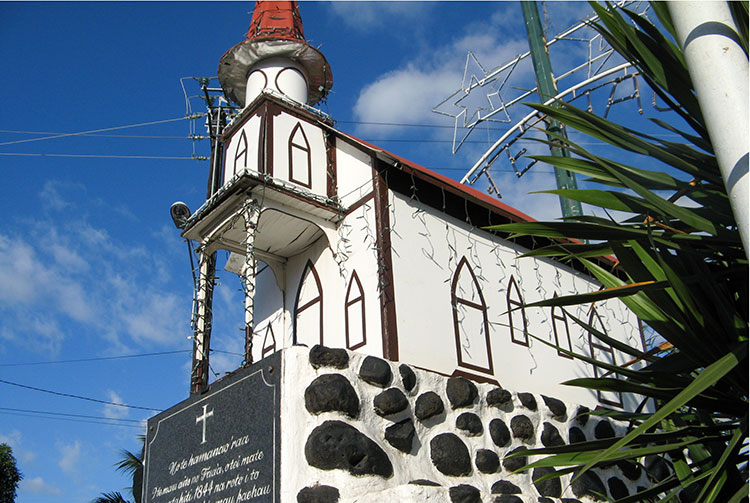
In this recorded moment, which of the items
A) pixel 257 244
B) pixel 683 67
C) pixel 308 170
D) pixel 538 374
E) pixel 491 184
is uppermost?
pixel 491 184

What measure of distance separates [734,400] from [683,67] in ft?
8.42

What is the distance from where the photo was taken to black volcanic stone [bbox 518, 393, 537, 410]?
9.66 metres

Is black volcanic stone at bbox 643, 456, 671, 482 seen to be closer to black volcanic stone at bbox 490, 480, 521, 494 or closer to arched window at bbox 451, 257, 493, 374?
arched window at bbox 451, 257, 493, 374

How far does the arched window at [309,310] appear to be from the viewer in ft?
37.3

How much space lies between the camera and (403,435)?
7.93 m

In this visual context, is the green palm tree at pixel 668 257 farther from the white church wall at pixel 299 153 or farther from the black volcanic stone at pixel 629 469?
the white church wall at pixel 299 153

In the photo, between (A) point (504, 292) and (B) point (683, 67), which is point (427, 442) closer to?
(A) point (504, 292)

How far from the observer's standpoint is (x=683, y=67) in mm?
5621

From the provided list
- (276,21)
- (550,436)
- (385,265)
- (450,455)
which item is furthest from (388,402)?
(276,21)

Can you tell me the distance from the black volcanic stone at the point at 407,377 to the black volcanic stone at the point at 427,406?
19 cm

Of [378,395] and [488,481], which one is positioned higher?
[378,395]

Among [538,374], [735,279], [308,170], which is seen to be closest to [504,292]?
[538,374]

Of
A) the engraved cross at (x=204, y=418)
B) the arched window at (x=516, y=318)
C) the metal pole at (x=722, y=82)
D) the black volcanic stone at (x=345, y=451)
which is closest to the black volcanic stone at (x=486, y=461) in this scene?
the black volcanic stone at (x=345, y=451)

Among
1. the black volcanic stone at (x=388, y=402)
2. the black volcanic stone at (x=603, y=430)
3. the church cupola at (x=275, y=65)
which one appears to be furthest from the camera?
the church cupola at (x=275, y=65)
